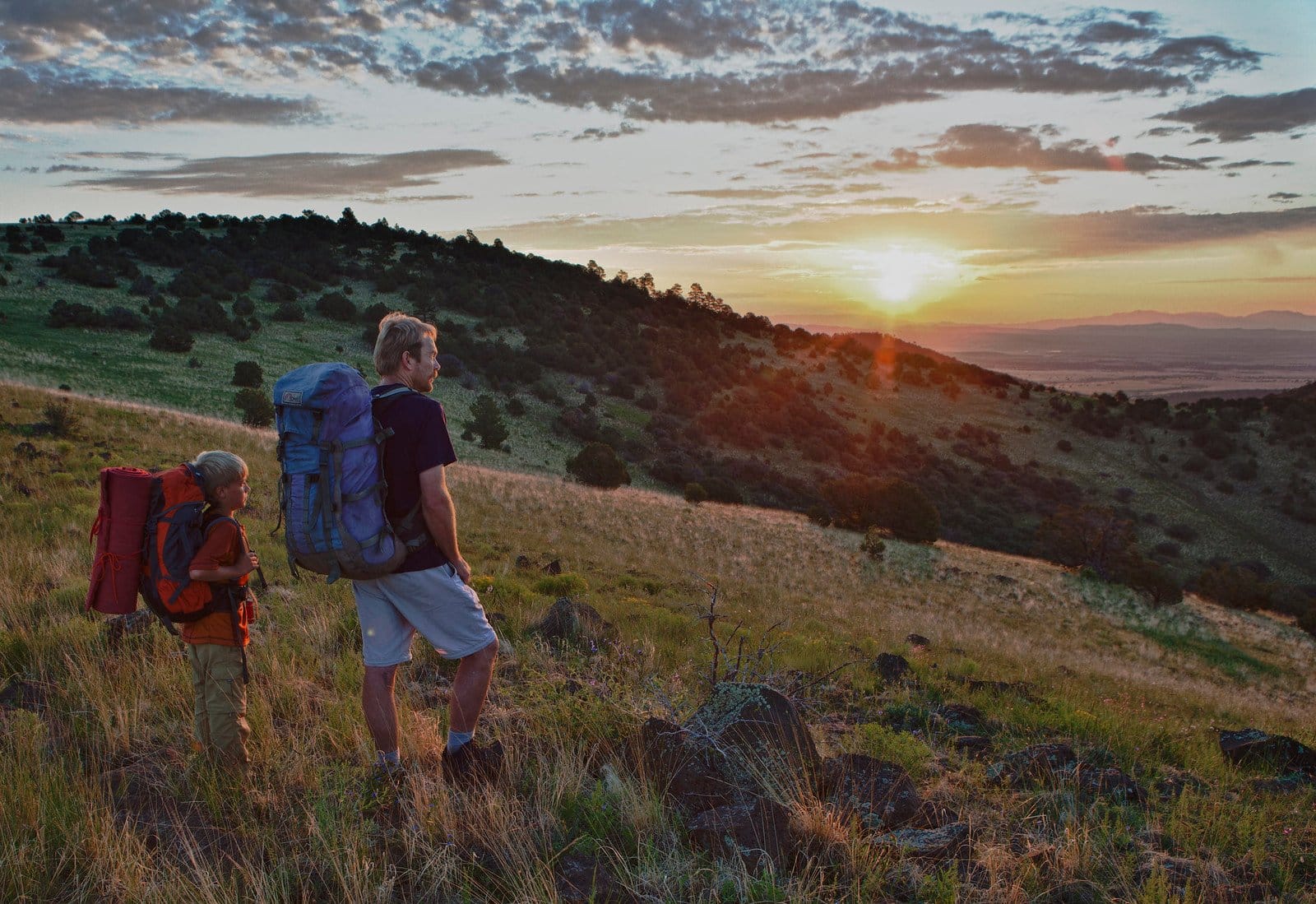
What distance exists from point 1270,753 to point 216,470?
22.7ft

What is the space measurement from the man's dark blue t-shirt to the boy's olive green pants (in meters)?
1.12

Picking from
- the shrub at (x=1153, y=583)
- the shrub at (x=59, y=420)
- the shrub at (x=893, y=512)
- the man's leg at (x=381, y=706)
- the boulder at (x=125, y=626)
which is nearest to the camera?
the man's leg at (x=381, y=706)

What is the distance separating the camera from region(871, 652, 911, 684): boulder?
7.11m

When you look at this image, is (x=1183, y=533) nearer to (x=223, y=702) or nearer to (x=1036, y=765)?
(x=1036, y=765)

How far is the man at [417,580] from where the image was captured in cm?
318

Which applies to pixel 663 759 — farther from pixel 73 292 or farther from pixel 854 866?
pixel 73 292

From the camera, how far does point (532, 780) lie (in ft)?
11.6

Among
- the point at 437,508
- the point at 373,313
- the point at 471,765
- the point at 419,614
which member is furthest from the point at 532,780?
the point at 373,313

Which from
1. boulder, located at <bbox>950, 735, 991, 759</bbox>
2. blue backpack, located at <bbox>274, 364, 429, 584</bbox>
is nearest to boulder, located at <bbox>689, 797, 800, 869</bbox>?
blue backpack, located at <bbox>274, 364, 429, 584</bbox>

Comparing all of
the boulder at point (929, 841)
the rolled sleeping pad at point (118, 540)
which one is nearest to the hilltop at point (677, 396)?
the rolled sleeping pad at point (118, 540)

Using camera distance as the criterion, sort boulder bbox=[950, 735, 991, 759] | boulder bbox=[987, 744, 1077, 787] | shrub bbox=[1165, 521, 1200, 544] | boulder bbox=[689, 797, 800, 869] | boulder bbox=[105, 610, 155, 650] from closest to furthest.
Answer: boulder bbox=[689, 797, 800, 869]
boulder bbox=[987, 744, 1077, 787]
boulder bbox=[950, 735, 991, 759]
boulder bbox=[105, 610, 155, 650]
shrub bbox=[1165, 521, 1200, 544]

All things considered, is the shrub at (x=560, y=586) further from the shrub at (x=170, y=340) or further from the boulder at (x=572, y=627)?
the shrub at (x=170, y=340)

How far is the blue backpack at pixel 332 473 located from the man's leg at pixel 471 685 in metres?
0.61

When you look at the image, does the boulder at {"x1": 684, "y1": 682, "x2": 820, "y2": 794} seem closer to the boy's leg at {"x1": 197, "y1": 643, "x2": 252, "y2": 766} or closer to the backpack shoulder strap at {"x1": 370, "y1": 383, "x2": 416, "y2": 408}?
the backpack shoulder strap at {"x1": 370, "y1": 383, "x2": 416, "y2": 408}
